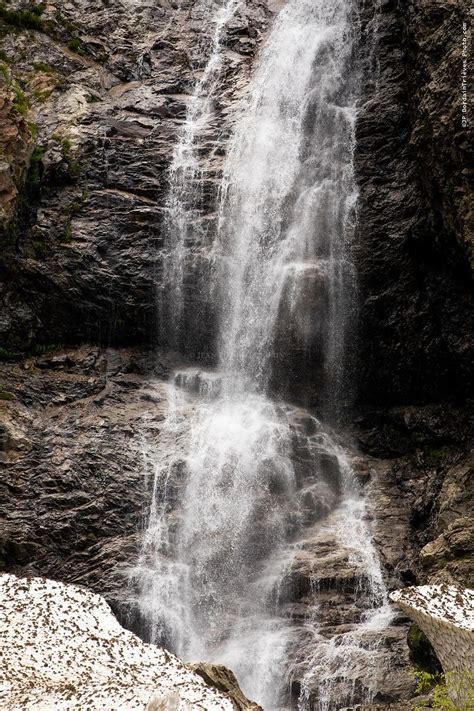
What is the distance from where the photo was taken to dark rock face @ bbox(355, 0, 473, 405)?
670 inches

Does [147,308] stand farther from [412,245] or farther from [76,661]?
[76,661]

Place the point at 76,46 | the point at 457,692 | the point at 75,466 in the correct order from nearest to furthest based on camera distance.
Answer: the point at 457,692, the point at 75,466, the point at 76,46

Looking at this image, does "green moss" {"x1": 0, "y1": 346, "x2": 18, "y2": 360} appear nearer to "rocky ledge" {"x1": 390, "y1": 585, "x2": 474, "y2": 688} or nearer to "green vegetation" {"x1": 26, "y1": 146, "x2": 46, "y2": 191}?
"green vegetation" {"x1": 26, "y1": 146, "x2": 46, "y2": 191}

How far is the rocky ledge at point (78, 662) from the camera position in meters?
9.12

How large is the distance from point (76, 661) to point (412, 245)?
11.5 meters

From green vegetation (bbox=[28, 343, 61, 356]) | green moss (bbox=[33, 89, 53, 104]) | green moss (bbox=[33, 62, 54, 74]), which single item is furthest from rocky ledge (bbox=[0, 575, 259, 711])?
green moss (bbox=[33, 62, 54, 74])

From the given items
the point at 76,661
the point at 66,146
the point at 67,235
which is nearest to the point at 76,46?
the point at 66,146

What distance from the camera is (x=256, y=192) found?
20422 millimetres

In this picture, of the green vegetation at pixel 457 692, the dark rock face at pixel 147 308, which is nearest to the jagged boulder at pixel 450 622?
the green vegetation at pixel 457 692

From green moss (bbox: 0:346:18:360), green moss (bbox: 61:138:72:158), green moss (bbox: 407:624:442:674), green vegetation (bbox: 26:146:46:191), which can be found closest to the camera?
green moss (bbox: 407:624:442:674)

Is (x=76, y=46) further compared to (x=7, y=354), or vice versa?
(x=76, y=46)

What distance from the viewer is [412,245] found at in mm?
18344

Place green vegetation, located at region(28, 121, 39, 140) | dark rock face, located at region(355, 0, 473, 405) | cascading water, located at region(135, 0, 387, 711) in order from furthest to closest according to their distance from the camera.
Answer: green vegetation, located at region(28, 121, 39, 140)
dark rock face, located at region(355, 0, 473, 405)
cascading water, located at region(135, 0, 387, 711)

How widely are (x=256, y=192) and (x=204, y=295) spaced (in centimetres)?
290
